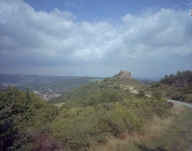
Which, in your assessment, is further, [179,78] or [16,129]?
[179,78]

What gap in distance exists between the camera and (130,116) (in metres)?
8.91

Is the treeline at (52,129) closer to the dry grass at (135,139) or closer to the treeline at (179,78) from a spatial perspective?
the dry grass at (135,139)

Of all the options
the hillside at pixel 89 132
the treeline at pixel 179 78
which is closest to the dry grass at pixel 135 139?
the hillside at pixel 89 132

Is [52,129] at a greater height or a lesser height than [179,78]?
lesser

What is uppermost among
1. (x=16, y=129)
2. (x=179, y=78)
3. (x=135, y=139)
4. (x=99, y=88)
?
(x=179, y=78)

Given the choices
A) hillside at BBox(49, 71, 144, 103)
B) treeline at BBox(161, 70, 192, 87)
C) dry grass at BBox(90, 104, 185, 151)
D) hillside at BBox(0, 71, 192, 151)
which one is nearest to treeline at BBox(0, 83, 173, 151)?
hillside at BBox(0, 71, 192, 151)

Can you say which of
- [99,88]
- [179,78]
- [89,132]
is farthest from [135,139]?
[99,88]

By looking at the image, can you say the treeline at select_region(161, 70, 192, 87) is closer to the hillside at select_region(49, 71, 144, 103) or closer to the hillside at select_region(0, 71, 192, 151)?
the hillside at select_region(49, 71, 144, 103)

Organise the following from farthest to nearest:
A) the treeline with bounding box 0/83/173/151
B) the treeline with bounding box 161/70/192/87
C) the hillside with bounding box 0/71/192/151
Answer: the treeline with bounding box 161/70/192/87 → the hillside with bounding box 0/71/192/151 → the treeline with bounding box 0/83/173/151

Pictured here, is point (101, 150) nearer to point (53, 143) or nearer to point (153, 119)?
point (53, 143)

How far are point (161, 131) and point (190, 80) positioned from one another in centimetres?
5733

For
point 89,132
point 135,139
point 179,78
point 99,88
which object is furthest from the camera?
point 99,88

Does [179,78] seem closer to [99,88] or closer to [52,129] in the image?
[99,88]

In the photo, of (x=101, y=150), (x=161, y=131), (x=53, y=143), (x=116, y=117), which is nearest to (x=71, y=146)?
(x=53, y=143)
